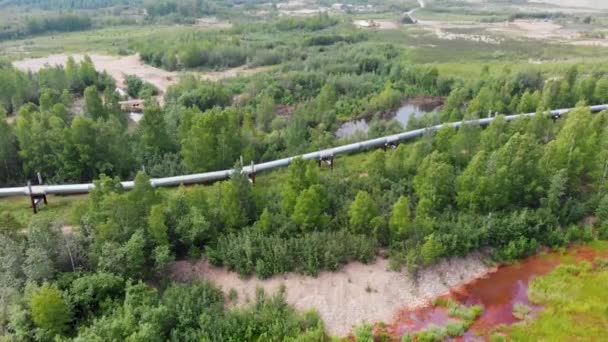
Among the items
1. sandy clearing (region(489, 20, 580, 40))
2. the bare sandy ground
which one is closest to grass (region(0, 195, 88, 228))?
the bare sandy ground

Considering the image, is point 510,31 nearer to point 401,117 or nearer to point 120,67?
point 401,117

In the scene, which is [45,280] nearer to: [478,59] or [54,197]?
[54,197]

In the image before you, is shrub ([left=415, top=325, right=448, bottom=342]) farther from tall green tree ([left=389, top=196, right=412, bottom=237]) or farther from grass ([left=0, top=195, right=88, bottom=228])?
grass ([left=0, top=195, right=88, bottom=228])

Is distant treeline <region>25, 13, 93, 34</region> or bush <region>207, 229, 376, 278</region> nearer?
bush <region>207, 229, 376, 278</region>

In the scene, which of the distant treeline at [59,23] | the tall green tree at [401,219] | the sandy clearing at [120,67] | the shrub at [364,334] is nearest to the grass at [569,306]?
the shrub at [364,334]

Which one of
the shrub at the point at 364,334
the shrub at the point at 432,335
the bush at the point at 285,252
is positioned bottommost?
the shrub at the point at 432,335

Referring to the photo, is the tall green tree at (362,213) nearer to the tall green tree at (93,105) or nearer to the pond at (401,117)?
the pond at (401,117)

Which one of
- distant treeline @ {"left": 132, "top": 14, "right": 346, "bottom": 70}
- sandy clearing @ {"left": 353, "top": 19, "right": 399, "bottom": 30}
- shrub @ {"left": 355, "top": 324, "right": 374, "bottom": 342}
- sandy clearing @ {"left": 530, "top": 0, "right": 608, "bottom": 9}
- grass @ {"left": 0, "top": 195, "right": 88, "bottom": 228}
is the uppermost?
sandy clearing @ {"left": 530, "top": 0, "right": 608, "bottom": 9}
